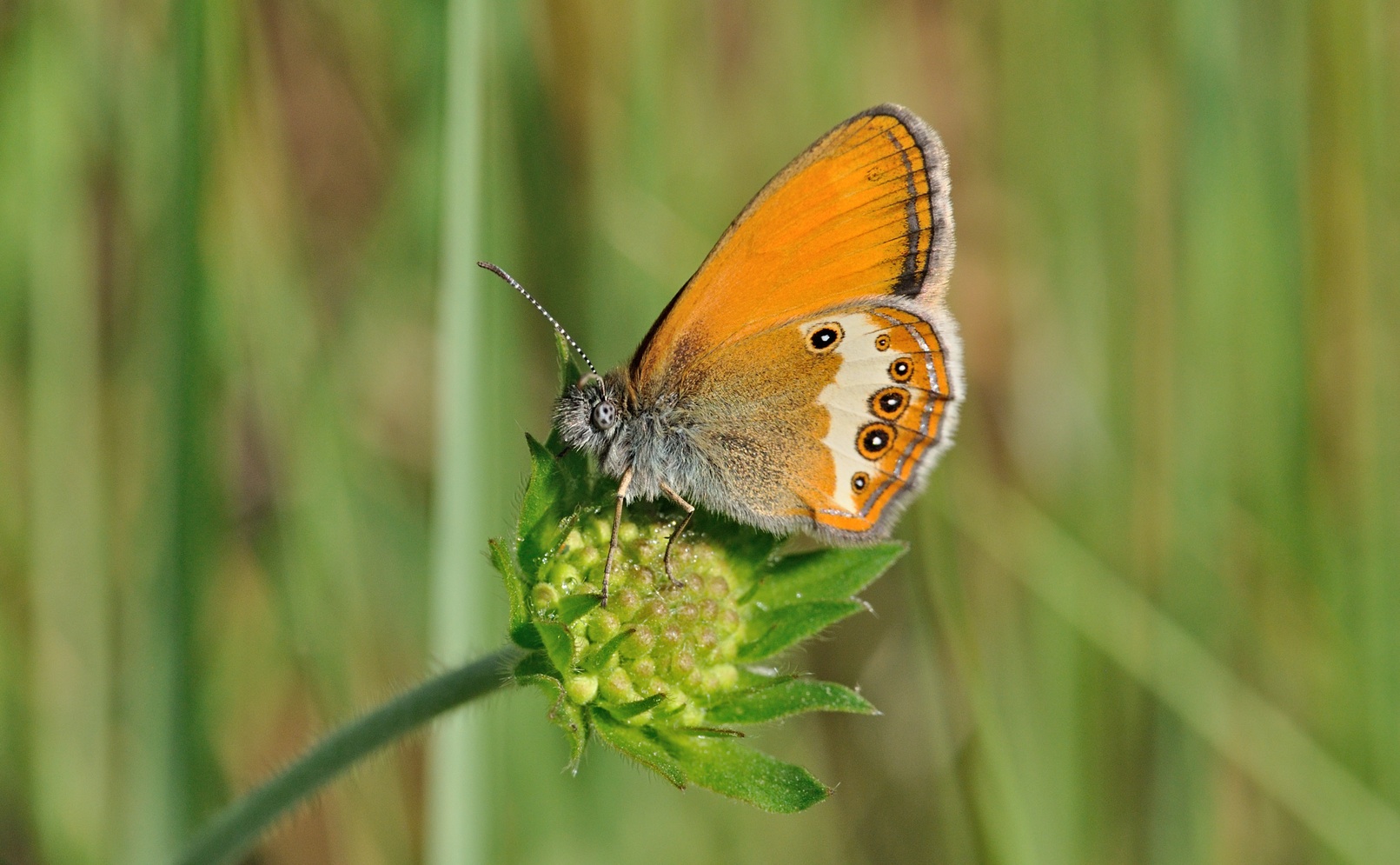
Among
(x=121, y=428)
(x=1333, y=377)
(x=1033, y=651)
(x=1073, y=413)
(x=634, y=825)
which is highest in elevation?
(x=1333, y=377)

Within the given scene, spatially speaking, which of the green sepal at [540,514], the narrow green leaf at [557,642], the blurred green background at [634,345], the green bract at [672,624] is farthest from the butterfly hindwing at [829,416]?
the narrow green leaf at [557,642]

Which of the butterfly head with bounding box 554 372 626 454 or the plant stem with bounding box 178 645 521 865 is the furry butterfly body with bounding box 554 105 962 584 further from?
the plant stem with bounding box 178 645 521 865

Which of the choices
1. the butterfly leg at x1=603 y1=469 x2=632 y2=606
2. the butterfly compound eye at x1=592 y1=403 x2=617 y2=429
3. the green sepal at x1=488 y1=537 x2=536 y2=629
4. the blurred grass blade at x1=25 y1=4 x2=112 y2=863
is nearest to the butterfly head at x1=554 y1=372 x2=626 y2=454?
the butterfly compound eye at x1=592 y1=403 x2=617 y2=429

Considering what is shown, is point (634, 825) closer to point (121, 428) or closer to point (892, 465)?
point (892, 465)

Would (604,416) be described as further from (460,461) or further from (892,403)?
(892,403)

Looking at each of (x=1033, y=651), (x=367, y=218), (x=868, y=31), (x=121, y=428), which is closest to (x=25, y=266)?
(x=121, y=428)

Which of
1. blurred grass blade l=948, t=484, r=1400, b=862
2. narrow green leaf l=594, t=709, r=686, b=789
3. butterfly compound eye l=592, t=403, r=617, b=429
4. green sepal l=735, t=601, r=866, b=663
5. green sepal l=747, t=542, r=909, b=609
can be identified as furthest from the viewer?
blurred grass blade l=948, t=484, r=1400, b=862
